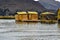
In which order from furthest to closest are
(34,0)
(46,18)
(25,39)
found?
(34,0)
(46,18)
(25,39)

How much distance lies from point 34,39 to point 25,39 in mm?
357

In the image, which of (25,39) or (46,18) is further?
(46,18)

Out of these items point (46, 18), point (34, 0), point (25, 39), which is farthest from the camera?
point (34, 0)

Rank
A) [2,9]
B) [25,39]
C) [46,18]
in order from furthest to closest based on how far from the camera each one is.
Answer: [2,9] → [46,18] → [25,39]

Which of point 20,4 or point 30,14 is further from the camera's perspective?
point 20,4

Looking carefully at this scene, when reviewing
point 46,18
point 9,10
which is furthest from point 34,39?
point 9,10

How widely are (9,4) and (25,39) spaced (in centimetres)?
3120

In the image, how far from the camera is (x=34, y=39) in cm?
962

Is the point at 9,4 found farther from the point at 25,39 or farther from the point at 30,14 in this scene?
the point at 25,39

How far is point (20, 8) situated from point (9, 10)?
8.64ft

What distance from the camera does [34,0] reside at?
135ft

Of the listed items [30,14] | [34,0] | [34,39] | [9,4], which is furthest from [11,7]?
[34,39]

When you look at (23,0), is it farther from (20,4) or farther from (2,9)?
(2,9)

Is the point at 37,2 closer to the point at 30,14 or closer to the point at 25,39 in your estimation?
the point at 30,14
